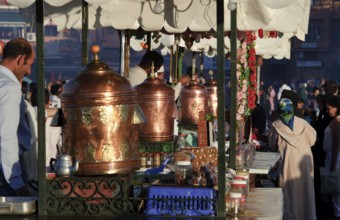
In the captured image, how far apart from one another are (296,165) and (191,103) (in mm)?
1818

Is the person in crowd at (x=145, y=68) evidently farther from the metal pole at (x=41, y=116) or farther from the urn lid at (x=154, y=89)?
the metal pole at (x=41, y=116)

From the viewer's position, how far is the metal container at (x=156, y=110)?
9.28 metres

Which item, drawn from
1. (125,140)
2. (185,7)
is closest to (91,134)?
(125,140)

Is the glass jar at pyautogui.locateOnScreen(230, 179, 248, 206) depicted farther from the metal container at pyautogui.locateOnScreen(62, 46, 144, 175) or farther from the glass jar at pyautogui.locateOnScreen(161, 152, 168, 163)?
the glass jar at pyautogui.locateOnScreen(161, 152, 168, 163)

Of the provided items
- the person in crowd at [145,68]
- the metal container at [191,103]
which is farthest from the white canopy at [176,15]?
the metal container at [191,103]

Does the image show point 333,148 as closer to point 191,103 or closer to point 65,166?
point 191,103

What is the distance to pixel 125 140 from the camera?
648 centimetres

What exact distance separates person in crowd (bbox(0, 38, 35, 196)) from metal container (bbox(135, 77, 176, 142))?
2406 millimetres

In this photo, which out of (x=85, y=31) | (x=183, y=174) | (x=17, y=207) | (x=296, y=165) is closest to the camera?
(x=17, y=207)

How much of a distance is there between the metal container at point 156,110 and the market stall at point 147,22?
0.55m

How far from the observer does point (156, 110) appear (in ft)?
30.9

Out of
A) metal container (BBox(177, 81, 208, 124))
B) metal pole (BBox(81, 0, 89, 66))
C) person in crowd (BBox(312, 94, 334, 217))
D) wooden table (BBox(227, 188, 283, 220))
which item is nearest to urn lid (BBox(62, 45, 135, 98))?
wooden table (BBox(227, 188, 283, 220))

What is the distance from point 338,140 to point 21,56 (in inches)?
268

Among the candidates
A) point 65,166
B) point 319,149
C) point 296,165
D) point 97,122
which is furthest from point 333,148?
point 65,166
